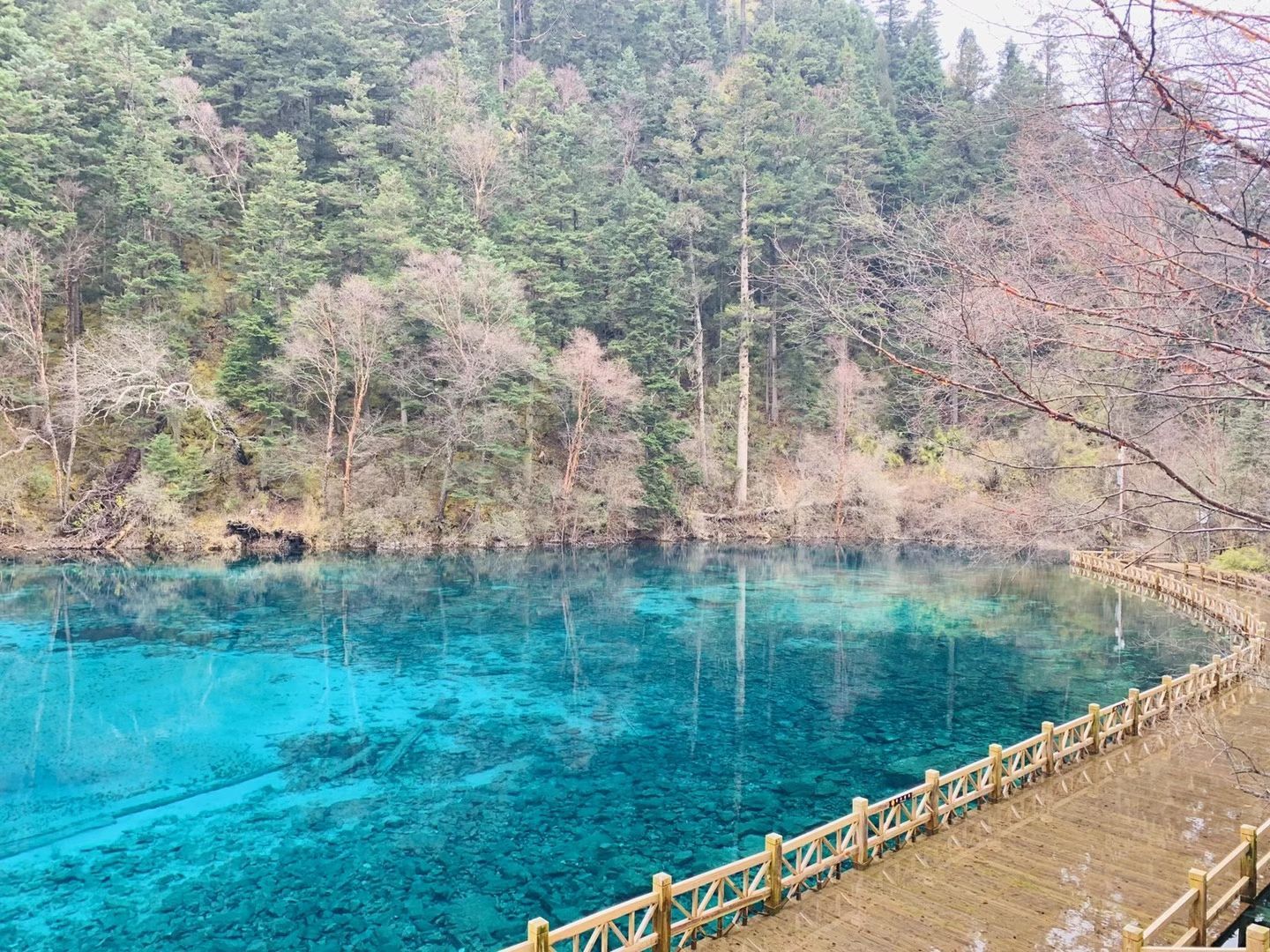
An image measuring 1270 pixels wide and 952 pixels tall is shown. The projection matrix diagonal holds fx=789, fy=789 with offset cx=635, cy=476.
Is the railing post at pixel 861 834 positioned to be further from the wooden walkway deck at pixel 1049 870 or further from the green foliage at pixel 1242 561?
the green foliage at pixel 1242 561

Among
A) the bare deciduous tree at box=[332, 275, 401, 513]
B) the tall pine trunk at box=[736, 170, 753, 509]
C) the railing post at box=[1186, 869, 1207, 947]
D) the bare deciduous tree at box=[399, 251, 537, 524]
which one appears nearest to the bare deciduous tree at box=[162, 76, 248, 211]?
the bare deciduous tree at box=[332, 275, 401, 513]

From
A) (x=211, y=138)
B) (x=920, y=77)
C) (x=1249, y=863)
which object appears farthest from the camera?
(x=920, y=77)

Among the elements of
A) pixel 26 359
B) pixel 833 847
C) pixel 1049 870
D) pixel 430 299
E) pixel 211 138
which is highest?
pixel 211 138

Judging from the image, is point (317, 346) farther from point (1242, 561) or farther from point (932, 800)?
point (1242, 561)

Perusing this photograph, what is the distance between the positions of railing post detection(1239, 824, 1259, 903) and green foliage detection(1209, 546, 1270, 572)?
73.8 ft

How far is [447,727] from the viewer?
1476 cm

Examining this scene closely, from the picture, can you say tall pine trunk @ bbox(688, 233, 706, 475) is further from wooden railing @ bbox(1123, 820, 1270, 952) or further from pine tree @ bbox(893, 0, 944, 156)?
wooden railing @ bbox(1123, 820, 1270, 952)

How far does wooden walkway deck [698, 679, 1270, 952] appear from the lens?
23.6ft

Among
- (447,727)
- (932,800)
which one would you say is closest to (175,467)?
(447,727)

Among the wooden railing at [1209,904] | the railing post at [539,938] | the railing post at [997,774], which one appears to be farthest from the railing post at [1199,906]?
the railing post at [539,938]

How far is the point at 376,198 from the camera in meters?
37.6

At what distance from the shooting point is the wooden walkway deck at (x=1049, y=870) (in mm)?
A: 7203

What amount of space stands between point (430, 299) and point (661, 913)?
30554 mm

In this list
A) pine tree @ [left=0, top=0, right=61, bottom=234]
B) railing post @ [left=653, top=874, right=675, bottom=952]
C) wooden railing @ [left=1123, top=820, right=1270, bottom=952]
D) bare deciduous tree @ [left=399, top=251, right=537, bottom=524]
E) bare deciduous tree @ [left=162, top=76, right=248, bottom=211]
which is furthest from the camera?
bare deciduous tree @ [left=162, top=76, right=248, bottom=211]
